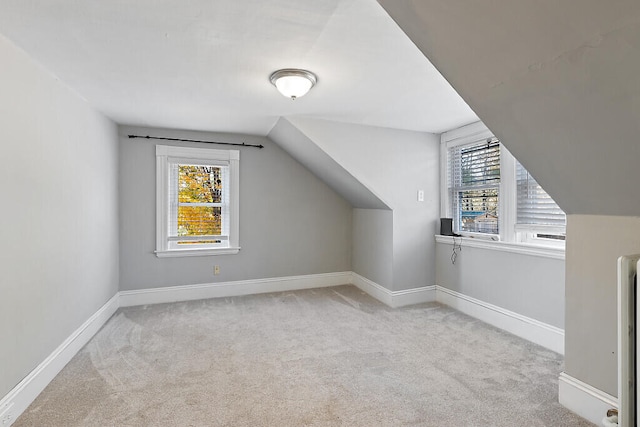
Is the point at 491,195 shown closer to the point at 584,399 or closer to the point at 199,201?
the point at 584,399

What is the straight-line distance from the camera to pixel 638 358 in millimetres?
1181

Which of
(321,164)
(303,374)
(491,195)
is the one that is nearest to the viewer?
(303,374)

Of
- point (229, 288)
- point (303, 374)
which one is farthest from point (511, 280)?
point (229, 288)

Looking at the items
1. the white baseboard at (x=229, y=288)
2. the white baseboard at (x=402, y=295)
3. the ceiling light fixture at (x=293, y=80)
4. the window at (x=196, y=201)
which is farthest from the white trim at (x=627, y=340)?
the window at (x=196, y=201)

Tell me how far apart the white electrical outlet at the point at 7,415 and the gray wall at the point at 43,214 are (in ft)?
0.27

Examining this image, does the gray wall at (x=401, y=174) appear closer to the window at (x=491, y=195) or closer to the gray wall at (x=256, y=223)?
the window at (x=491, y=195)

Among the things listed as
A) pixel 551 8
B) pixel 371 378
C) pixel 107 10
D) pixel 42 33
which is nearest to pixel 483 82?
pixel 551 8

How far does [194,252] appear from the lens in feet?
13.1

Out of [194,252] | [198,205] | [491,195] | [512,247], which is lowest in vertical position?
[194,252]

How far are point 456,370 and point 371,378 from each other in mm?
639

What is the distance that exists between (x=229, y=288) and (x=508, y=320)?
3202mm

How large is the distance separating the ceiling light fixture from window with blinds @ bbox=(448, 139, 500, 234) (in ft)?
6.83

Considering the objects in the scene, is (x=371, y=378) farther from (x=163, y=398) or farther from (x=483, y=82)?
(x=483, y=82)

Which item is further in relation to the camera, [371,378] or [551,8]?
[371,378]
